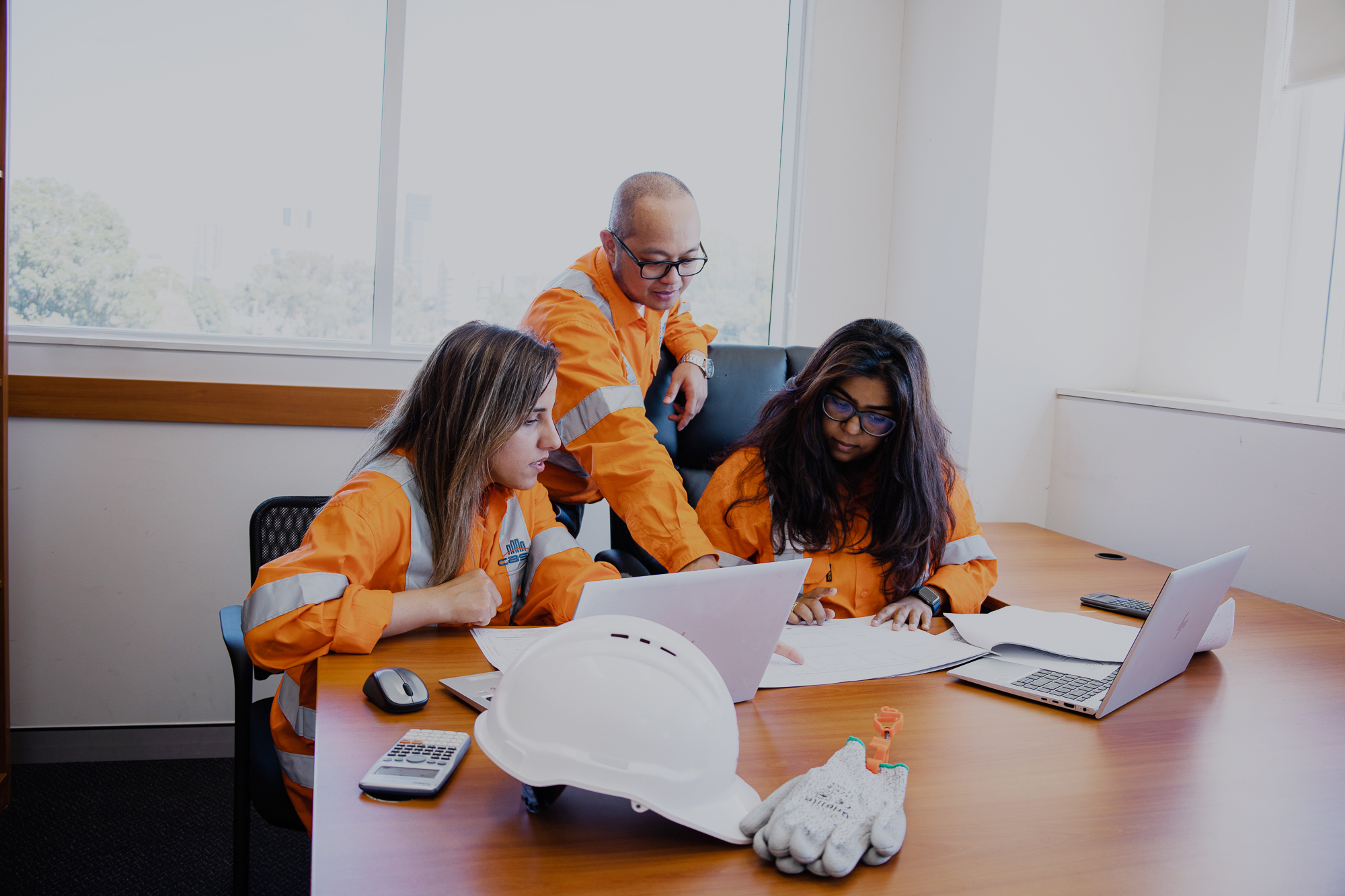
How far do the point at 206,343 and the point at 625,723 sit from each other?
229cm

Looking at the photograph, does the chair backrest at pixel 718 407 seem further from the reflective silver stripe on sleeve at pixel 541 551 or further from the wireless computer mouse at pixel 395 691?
the wireless computer mouse at pixel 395 691

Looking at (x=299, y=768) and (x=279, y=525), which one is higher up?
(x=279, y=525)

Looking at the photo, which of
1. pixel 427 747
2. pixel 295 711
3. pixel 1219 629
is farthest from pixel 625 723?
pixel 1219 629

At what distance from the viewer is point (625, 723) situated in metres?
0.71

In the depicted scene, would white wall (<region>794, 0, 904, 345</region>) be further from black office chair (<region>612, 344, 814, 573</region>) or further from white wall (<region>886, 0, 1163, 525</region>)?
black office chair (<region>612, 344, 814, 573</region>)

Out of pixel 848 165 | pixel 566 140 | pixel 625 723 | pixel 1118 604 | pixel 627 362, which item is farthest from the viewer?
pixel 848 165

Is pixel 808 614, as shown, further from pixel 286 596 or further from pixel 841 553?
pixel 286 596

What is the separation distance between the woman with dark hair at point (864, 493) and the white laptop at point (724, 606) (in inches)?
21.7

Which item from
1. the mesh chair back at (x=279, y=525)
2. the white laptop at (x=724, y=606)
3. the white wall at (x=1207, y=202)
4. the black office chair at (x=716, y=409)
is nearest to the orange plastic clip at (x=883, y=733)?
the white laptop at (x=724, y=606)

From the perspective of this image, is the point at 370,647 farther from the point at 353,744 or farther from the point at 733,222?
the point at 733,222

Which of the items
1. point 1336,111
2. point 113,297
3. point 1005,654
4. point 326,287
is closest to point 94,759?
point 113,297

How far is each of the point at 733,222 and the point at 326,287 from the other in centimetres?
136

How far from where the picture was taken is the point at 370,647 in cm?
117

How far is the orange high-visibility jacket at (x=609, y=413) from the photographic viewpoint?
5.36ft
